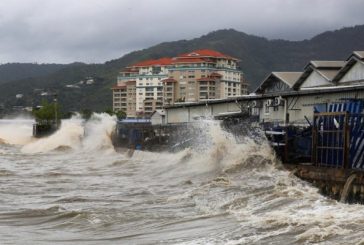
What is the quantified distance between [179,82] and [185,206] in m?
128

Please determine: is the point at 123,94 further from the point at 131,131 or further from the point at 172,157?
the point at 172,157

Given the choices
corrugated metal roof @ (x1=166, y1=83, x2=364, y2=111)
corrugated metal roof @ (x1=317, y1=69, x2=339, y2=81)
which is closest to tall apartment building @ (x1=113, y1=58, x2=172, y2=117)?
corrugated metal roof @ (x1=166, y1=83, x2=364, y2=111)

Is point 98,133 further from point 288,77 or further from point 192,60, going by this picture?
point 192,60

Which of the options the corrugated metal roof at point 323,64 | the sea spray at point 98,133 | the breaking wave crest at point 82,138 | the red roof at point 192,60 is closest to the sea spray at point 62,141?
the breaking wave crest at point 82,138

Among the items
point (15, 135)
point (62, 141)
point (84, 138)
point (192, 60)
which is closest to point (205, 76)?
point (192, 60)

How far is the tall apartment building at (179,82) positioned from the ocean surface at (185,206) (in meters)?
97.9

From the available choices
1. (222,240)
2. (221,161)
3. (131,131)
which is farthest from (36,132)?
(222,240)

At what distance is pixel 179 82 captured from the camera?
14588cm

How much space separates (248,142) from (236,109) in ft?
57.2

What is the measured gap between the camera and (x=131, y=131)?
55.2m

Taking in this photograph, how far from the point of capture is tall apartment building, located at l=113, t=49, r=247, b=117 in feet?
459

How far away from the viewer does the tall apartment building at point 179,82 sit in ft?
459

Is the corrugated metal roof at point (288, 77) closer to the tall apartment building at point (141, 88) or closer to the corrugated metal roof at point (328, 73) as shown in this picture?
the corrugated metal roof at point (328, 73)

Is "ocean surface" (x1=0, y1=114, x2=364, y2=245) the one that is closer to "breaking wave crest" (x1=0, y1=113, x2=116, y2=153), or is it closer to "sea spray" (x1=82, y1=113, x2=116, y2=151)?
"sea spray" (x1=82, y1=113, x2=116, y2=151)
